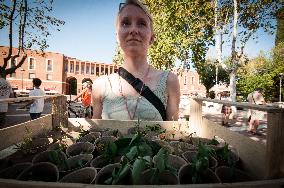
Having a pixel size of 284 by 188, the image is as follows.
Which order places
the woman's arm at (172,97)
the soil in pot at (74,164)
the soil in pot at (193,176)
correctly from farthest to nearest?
the woman's arm at (172,97)
the soil in pot at (74,164)
the soil in pot at (193,176)

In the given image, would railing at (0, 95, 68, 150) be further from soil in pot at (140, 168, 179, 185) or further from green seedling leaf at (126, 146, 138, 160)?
soil in pot at (140, 168, 179, 185)

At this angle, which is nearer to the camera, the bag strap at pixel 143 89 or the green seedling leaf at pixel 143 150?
the green seedling leaf at pixel 143 150

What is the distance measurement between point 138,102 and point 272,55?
66034 mm

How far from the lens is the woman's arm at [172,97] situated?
7.78 ft

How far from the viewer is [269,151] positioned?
1104mm

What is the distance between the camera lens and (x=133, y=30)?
2.15 m

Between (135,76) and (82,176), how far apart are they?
1267 millimetres

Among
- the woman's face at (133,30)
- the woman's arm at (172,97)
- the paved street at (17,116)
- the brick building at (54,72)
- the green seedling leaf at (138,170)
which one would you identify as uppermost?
the brick building at (54,72)

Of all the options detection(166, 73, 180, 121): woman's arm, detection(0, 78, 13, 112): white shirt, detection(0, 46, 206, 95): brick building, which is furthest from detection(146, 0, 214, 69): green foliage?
detection(0, 46, 206, 95): brick building

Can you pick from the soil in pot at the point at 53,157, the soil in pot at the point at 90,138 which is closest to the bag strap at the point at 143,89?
the soil in pot at the point at 90,138

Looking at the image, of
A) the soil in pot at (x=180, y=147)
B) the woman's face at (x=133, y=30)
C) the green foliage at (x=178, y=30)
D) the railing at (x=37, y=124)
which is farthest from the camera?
the green foliage at (x=178, y=30)

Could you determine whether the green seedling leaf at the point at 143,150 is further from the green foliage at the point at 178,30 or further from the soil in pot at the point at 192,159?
the green foliage at the point at 178,30

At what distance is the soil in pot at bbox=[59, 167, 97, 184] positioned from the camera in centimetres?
110

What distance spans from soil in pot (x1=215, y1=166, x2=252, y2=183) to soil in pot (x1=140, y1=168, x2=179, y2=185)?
0.22 metres
